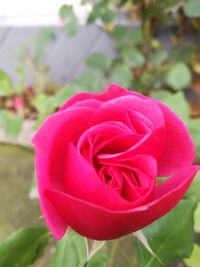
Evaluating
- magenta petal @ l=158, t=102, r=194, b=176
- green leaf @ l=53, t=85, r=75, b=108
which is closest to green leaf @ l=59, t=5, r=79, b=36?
green leaf @ l=53, t=85, r=75, b=108

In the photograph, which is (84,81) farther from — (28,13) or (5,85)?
(28,13)

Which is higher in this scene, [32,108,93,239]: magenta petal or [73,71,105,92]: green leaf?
[32,108,93,239]: magenta petal

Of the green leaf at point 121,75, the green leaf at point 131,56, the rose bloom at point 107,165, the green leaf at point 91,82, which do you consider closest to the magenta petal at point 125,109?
the rose bloom at point 107,165

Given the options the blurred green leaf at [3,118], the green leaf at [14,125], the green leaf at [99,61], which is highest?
the blurred green leaf at [3,118]

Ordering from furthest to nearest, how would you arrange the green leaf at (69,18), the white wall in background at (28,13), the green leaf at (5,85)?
the white wall in background at (28,13) → the green leaf at (69,18) → the green leaf at (5,85)

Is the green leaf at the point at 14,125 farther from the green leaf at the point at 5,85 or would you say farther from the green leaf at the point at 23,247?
the green leaf at the point at 23,247

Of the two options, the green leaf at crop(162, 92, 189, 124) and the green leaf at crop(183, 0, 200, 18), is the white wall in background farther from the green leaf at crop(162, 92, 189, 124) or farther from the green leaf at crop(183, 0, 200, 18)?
the green leaf at crop(162, 92, 189, 124)
